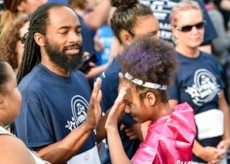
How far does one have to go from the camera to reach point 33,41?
173 inches

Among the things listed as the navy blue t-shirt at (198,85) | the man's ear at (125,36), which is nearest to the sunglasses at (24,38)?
the man's ear at (125,36)

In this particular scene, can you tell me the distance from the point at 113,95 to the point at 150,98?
75cm

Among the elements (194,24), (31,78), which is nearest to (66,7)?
(31,78)

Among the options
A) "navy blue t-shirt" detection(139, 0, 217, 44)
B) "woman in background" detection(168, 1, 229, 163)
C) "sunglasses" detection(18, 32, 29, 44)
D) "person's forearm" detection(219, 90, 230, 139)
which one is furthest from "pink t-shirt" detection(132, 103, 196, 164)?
"navy blue t-shirt" detection(139, 0, 217, 44)

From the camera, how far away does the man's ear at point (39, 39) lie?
4.32m

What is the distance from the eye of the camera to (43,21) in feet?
14.2

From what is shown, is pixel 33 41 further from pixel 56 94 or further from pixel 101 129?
pixel 101 129

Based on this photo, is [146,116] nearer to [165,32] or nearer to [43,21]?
[43,21]

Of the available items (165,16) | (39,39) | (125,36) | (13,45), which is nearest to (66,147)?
(39,39)

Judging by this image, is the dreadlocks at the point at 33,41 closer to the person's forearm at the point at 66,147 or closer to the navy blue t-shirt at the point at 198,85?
the person's forearm at the point at 66,147

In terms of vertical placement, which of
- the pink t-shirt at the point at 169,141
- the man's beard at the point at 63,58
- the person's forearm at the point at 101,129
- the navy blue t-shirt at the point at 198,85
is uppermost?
the man's beard at the point at 63,58

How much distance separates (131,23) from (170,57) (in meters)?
0.96

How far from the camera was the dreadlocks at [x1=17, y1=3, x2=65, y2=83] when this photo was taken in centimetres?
435

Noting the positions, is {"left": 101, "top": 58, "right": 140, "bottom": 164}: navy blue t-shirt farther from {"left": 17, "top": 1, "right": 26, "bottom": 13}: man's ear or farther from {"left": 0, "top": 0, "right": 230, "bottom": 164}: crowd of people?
{"left": 17, "top": 1, "right": 26, "bottom": 13}: man's ear
